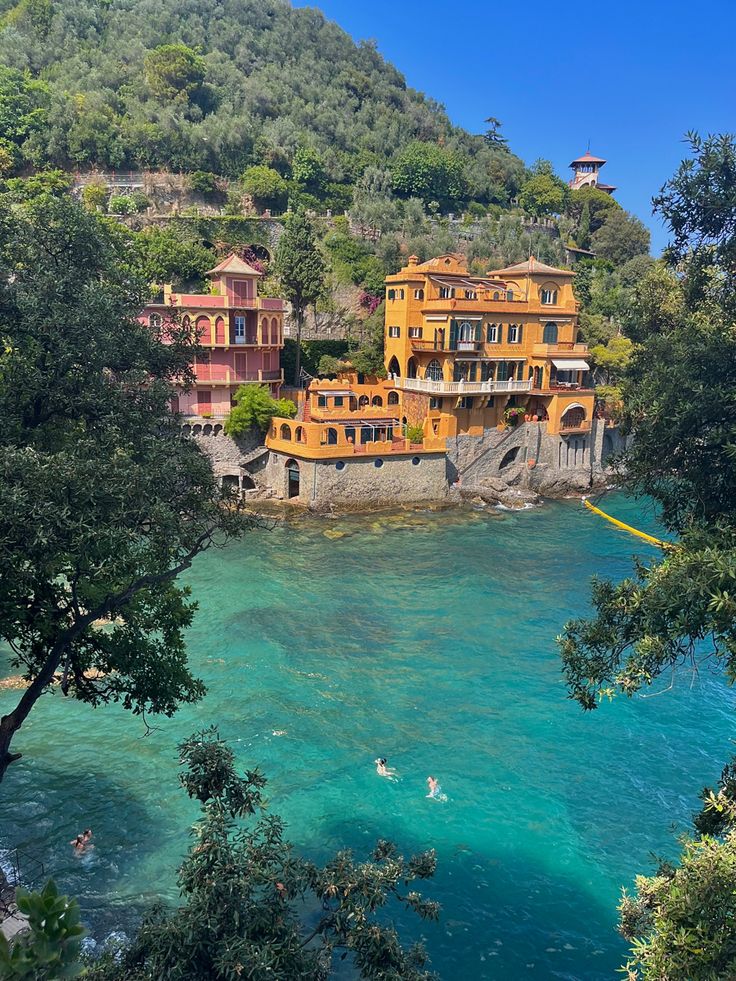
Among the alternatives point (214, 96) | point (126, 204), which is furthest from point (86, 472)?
point (214, 96)

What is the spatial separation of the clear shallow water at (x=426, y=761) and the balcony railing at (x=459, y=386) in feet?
58.0

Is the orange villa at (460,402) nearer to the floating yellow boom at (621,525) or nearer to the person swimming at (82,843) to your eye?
the floating yellow boom at (621,525)

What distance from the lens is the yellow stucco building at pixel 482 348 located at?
1791 inches

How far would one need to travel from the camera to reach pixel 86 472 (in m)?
10.5

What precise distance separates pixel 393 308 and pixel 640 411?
124 feet

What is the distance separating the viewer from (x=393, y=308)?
4850cm

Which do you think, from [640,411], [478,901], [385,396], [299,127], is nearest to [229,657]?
[478,901]

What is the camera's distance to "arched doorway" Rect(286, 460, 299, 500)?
42.2 metres

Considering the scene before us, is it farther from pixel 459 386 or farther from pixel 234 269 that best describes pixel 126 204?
pixel 459 386

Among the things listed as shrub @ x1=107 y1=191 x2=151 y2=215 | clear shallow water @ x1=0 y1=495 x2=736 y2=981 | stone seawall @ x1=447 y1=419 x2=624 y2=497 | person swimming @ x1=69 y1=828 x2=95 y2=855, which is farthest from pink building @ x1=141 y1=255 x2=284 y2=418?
person swimming @ x1=69 y1=828 x2=95 y2=855

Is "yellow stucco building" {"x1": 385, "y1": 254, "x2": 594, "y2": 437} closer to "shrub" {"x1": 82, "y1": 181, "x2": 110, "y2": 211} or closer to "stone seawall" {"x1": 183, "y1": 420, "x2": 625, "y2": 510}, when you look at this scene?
"stone seawall" {"x1": 183, "y1": 420, "x2": 625, "y2": 510}

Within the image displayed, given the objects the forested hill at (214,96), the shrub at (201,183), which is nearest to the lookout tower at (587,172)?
the forested hill at (214,96)

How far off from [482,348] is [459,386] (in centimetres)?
347

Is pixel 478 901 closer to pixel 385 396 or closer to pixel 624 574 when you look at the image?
pixel 624 574
